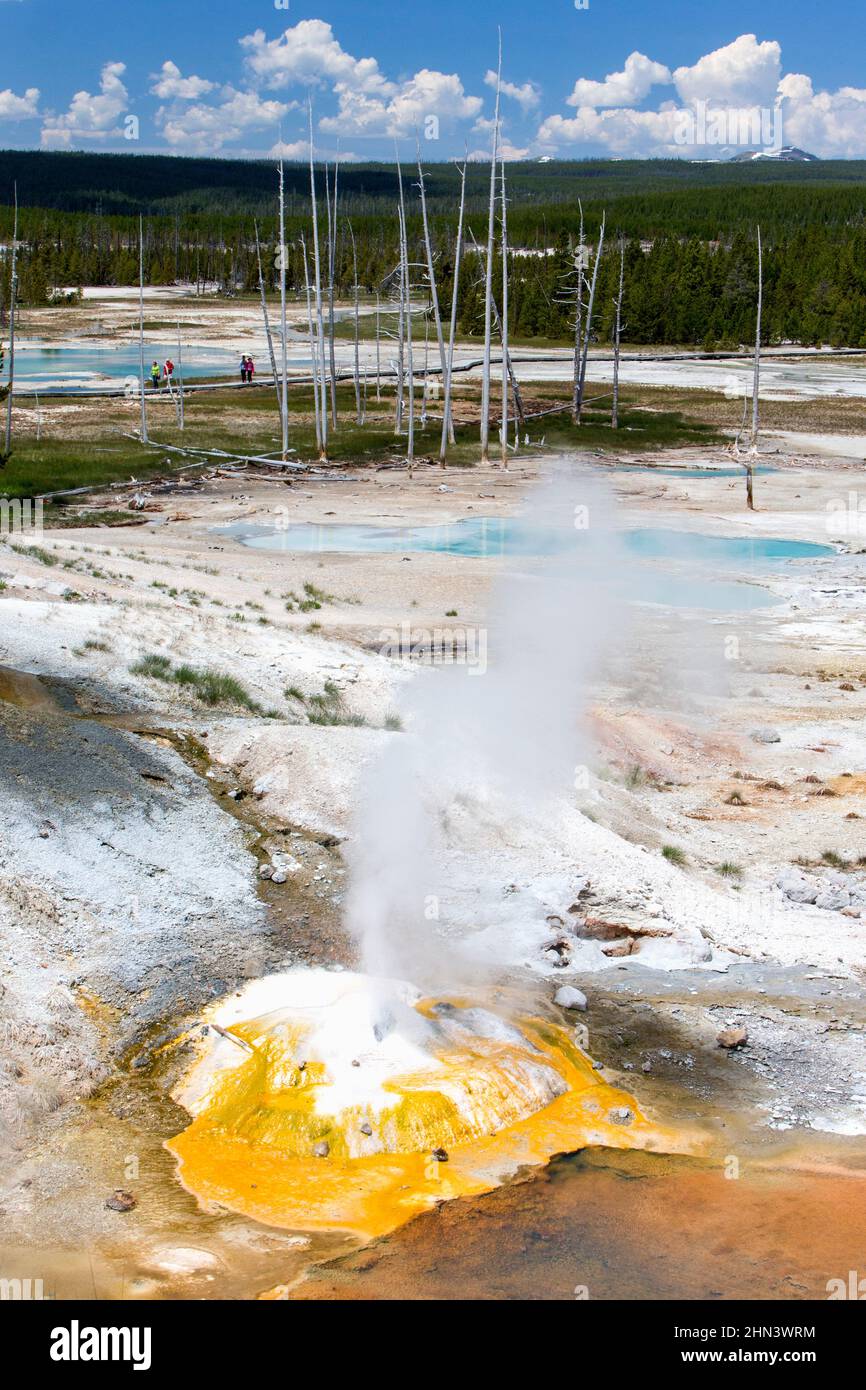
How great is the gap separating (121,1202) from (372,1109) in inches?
49.9

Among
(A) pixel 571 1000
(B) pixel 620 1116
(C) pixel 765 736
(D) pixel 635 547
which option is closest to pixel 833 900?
(A) pixel 571 1000

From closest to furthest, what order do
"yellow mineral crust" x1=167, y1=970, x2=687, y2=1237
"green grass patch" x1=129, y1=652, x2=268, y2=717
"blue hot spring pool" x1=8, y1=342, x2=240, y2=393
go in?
1. "yellow mineral crust" x1=167, y1=970, x2=687, y2=1237
2. "green grass patch" x1=129, y1=652, x2=268, y2=717
3. "blue hot spring pool" x1=8, y1=342, x2=240, y2=393

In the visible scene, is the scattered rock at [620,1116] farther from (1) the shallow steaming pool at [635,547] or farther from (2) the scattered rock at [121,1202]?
(1) the shallow steaming pool at [635,547]

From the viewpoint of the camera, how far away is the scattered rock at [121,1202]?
232 inches

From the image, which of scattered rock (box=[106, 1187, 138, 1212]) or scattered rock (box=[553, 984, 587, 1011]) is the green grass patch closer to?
scattered rock (box=[553, 984, 587, 1011])

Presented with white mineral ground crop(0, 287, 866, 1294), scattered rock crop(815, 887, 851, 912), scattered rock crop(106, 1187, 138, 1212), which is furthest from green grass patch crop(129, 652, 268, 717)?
scattered rock crop(106, 1187, 138, 1212)

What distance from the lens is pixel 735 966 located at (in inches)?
346

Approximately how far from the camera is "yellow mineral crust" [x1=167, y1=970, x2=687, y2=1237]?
6.17 meters

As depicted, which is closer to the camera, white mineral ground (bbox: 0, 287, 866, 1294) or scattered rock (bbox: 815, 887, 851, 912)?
white mineral ground (bbox: 0, 287, 866, 1294)

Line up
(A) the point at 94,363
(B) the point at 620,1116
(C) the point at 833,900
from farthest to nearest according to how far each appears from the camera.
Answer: (A) the point at 94,363 → (C) the point at 833,900 → (B) the point at 620,1116

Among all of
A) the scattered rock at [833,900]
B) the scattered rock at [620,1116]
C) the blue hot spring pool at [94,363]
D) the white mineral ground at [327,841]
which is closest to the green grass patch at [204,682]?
the white mineral ground at [327,841]

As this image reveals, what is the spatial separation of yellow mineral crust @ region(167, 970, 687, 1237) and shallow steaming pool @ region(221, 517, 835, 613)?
1442cm

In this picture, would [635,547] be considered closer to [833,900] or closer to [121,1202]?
[833,900]

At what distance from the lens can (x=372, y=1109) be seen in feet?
21.5
